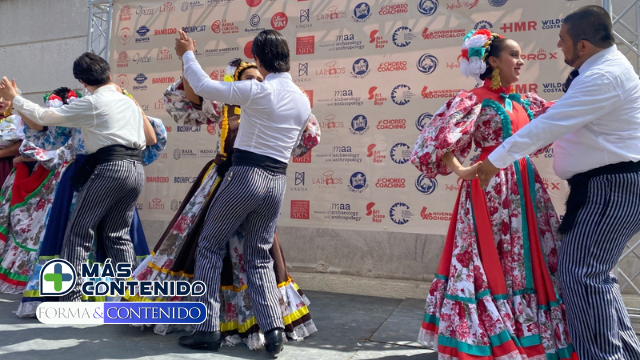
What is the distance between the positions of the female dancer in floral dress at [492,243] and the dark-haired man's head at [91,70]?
2.28 meters

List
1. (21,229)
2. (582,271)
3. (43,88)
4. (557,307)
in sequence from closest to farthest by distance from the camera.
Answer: (582,271) < (557,307) < (21,229) < (43,88)

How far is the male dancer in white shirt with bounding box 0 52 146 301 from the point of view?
352 centimetres

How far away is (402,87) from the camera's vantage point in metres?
4.84

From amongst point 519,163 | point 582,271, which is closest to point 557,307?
point 582,271

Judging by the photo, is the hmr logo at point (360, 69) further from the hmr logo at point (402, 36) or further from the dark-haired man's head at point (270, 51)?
the dark-haired man's head at point (270, 51)

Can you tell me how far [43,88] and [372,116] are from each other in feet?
15.5

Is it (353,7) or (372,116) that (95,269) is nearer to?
(372,116)

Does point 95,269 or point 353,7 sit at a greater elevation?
point 353,7

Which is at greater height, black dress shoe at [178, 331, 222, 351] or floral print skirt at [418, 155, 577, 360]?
floral print skirt at [418, 155, 577, 360]

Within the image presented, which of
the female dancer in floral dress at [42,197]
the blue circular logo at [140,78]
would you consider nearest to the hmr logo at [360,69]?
the female dancer in floral dress at [42,197]

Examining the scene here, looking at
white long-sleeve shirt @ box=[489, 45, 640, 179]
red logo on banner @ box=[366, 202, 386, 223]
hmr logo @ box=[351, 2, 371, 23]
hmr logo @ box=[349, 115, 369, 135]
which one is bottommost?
red logo on banner @ box=[366, 202, 386, 223]

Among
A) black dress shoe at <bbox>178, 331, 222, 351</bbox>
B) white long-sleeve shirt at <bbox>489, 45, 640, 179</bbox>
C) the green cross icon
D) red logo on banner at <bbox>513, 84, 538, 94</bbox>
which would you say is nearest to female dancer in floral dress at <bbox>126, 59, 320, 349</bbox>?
black dress shoe at <bbox>178, 331, 222, 351</bbox>

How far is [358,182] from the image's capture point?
4969mm

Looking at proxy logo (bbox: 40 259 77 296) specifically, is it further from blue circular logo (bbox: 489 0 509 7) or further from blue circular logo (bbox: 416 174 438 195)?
blue circular logo (bbox: 489 0 509 7)
